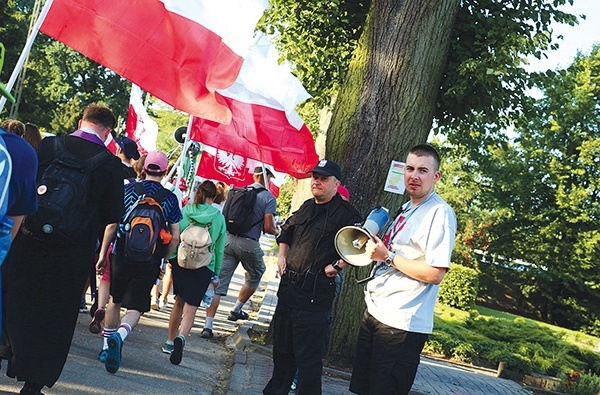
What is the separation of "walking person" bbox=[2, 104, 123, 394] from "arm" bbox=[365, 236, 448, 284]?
1749mm

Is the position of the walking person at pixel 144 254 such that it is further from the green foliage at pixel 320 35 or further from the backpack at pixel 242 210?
the green foliage at pixel 320 35

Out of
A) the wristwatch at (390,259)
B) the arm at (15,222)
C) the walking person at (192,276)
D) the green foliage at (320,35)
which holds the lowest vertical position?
the walking person at (192,276)

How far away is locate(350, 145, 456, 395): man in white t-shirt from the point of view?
4.84m

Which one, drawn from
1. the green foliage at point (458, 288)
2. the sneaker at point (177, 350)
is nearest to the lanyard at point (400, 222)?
the sneaker at point (177, 350)

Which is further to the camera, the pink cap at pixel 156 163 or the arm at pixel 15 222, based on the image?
the pink cap at pixel 156 163

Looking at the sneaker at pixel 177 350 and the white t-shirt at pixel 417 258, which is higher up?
the white t-shirt at pixel 417 258

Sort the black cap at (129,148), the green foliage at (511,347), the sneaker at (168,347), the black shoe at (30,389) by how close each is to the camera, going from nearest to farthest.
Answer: the black shoe at (30,389)
the sneaker at (168,347)
the black cap at (129,148)
the green foliage at (511,347)

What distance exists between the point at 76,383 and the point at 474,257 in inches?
1405

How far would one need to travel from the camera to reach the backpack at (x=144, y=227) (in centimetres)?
695

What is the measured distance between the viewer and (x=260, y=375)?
8.08m

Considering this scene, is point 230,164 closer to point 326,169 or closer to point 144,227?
point 144,227

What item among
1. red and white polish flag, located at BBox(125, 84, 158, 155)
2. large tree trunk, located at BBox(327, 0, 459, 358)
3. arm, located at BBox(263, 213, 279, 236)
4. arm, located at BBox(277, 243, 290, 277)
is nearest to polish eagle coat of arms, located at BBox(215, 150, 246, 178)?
red and white polish flag, located at BBox(125, 84, 158, 155)

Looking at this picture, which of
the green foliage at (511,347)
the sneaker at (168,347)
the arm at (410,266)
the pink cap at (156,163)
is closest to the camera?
the arm at (410,266)

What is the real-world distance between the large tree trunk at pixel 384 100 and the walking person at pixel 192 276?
1.53 m
